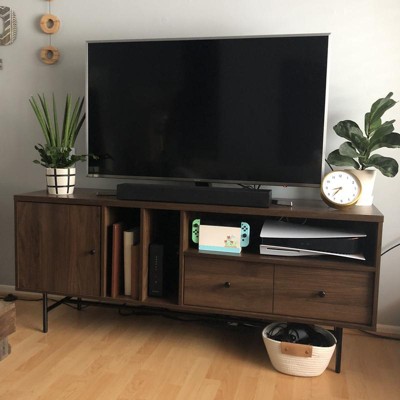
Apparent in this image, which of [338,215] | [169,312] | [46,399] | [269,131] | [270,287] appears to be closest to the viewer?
[46,399]

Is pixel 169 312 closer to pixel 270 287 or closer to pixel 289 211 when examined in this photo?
pixel 270 287

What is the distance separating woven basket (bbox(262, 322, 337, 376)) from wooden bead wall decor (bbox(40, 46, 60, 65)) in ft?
5.34

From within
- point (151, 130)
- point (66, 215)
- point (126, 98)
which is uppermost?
point (126, 98)

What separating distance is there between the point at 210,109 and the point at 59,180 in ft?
2.28

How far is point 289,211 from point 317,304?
13.8 inches

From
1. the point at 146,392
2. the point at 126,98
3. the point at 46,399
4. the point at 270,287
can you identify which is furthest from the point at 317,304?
the point at 126,98

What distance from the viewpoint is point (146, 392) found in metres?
1.63

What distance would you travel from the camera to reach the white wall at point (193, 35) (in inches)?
81.2

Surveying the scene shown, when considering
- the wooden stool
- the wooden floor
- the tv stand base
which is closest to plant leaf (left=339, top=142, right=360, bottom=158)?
the tv stand base

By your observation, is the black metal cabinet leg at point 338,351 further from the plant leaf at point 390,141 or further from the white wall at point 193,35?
the plant leaf at point 390,141

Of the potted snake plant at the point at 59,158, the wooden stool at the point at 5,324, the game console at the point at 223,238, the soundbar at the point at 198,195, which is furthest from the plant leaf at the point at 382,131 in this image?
the wooden stool at the point at 5,324

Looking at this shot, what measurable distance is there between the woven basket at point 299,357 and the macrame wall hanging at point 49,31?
164 cm

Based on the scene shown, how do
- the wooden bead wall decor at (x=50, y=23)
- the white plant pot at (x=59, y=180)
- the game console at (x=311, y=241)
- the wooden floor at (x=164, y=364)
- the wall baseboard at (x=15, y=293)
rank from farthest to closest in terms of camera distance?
the wall baseboard at (x=15, y=293) → the wooden bead wall decor at (x=50, y=23) → the white plant pot at (x=59, y=180) → the game console at (x=311, y=241) → the wooden floor at (x=164, y=364)

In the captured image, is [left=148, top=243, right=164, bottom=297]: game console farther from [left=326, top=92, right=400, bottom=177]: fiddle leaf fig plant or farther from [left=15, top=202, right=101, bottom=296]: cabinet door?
[left=326, top=92, right=400, bottom=177]: fiddle leaf fig plant
